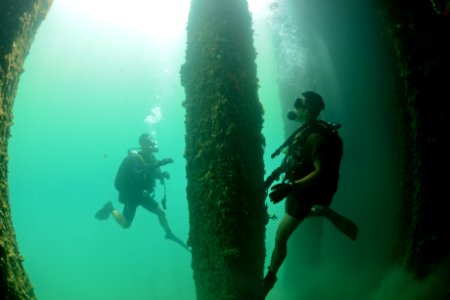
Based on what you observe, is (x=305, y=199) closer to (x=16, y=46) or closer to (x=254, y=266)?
(x=254, y=266)

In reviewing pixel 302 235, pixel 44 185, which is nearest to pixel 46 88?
pixel 44 185

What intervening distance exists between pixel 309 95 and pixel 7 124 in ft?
11.0

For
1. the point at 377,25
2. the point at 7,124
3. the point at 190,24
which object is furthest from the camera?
the point at 377,25

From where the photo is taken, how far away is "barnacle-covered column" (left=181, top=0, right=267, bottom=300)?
363cm

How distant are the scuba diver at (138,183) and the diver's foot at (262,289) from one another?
4650mm

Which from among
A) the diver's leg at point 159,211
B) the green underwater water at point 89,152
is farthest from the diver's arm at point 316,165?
the green underwater water at point 89,152

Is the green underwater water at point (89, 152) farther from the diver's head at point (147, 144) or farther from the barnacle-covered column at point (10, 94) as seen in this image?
the barnacle-covered column at point (10, 94)

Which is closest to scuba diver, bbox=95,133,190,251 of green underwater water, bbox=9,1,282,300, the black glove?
the black glove

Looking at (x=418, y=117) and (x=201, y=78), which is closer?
(x=418, y=117)

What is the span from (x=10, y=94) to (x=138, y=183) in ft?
20.0

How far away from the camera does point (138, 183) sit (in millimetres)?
8594

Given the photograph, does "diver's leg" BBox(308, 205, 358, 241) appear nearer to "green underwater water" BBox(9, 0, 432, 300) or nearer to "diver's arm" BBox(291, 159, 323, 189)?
"diver's arm" BBox(291, 159, 323, 189)

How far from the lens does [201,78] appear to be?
420 cm

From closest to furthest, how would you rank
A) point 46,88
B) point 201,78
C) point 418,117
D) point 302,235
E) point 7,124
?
point 7,124 → point 418,117 → point 201,78 → point 302,235 → point 46,88
